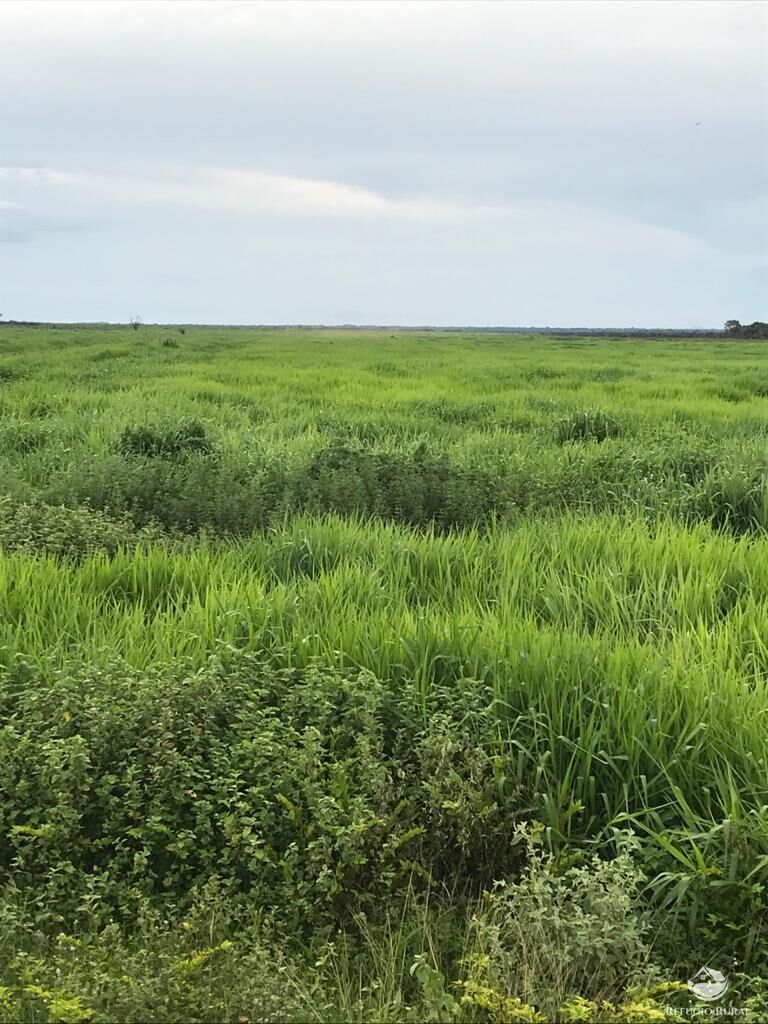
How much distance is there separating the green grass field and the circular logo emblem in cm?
4

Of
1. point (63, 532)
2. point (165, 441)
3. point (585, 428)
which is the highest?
point (585, 428)

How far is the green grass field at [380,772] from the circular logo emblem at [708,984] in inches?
1.7

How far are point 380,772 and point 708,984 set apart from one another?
0.99 meters

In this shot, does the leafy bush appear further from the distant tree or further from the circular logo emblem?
the distant tree

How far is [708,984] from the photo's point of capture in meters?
1.89

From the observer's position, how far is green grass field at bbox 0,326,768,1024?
1.90 m

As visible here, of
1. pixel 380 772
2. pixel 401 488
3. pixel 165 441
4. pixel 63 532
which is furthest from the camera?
pixel 165 441

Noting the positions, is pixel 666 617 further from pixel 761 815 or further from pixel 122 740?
pixel 122 740

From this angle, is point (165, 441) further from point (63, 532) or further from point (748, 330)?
point (748, 330)

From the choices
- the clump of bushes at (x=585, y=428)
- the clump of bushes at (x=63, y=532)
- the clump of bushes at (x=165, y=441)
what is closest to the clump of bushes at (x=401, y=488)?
the clump of bushes at (x=63, y=532)

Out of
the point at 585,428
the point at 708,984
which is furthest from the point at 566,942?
the point at 585,428

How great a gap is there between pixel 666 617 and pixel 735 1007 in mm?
1823

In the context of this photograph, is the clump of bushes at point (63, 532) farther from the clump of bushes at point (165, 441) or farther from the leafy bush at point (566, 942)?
the leafy bush at point (566, 942)

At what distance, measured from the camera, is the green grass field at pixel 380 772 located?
1896mm
